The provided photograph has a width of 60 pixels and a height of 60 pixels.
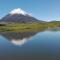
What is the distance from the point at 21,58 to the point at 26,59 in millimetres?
536

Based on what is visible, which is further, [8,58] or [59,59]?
[8,58]

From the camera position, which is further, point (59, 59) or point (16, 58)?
point (16, 58)

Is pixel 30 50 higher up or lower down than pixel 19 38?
lower down

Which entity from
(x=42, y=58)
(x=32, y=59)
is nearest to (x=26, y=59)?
(x=32, y=59)

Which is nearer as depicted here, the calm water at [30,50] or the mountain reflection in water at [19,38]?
the calm water at [30,50]

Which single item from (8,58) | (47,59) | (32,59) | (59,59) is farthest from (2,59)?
(59,59)

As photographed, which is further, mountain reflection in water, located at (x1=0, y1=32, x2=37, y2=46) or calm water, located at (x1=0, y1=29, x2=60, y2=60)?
mountain reflection in water, located at (x1=0, y1=32, x2=37, y2=46)

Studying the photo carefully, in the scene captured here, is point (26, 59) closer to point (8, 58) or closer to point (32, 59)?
point (32, 59)

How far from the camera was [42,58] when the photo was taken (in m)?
12.1

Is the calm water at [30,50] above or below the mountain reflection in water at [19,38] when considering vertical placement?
below

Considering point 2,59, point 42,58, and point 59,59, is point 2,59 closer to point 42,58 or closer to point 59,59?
point 42,58

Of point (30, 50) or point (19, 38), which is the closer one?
point (30, 50)

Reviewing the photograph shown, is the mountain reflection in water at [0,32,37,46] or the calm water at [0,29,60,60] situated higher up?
the mountain reflection in water at [0,32,37,46]

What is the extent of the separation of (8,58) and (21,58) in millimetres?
977
